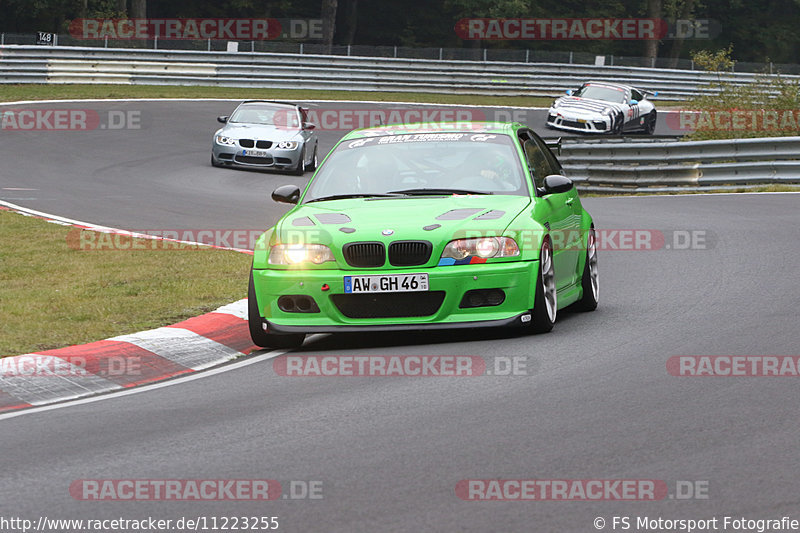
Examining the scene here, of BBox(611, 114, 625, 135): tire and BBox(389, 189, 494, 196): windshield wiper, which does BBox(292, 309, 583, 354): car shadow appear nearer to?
BBox(389, 189, 494, 196): windshield wiper

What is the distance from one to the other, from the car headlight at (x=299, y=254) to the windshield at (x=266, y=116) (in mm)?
18750

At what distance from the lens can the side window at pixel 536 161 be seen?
32.0ft

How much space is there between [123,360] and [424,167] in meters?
2.72

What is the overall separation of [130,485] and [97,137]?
26.3 m

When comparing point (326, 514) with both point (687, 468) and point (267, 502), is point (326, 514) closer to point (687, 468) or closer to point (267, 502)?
point (267, 502)

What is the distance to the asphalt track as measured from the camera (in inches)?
192

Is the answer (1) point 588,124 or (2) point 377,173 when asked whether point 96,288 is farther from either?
(1) point 588,124

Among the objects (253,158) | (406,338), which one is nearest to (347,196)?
(406,338)

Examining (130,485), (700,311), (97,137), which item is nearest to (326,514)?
(130,485)

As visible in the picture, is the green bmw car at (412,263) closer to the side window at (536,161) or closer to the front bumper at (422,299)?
the front bumper at (422,299)

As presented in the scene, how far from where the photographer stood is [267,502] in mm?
4973

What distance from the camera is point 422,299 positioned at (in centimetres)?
829

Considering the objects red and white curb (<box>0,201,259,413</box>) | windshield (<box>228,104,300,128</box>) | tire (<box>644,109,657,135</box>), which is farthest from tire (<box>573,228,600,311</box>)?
tire (<box>644,109,657,135</box>)

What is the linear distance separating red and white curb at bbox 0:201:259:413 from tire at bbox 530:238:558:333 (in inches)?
74.5
